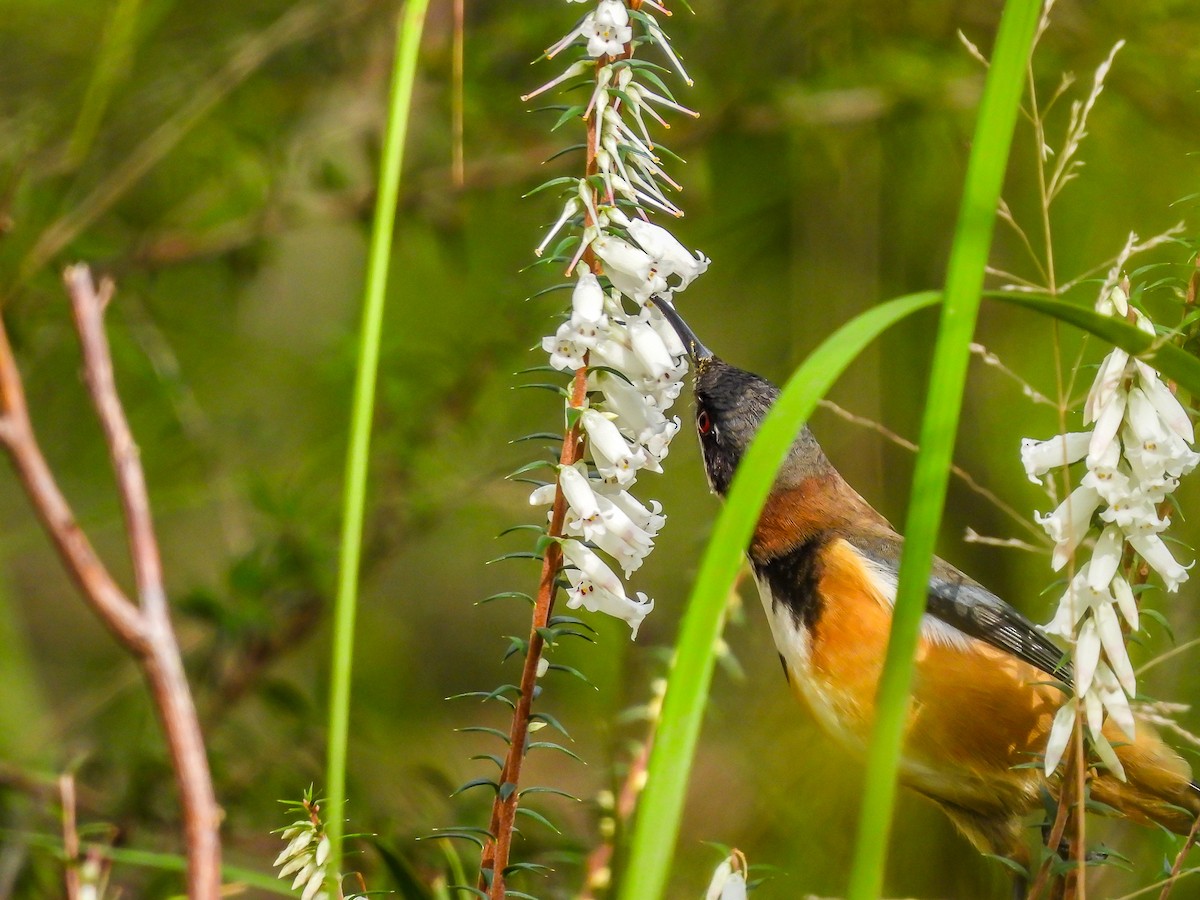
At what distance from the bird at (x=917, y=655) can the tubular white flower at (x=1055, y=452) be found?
0.62m

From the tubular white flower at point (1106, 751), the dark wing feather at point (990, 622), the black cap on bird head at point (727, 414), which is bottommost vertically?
the tubular white flower at point (1106, 751)

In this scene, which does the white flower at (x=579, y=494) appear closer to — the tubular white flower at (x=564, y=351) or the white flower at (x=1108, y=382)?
the tubular white flower at (x=564, y=351)

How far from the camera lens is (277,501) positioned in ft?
8.53

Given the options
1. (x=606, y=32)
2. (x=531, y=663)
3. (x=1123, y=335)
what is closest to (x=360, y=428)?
(x=531, y=663)

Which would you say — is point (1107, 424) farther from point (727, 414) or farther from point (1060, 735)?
point (727, 414)

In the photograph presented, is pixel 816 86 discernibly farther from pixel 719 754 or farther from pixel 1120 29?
pixel 719 754

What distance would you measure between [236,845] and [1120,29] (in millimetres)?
2686

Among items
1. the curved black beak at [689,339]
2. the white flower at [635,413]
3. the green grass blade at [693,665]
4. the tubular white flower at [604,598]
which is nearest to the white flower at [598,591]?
the tubular white flower at [604,598]

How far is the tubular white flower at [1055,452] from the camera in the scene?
110 cm

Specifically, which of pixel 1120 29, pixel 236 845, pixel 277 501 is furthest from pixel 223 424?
pixel 1120 29

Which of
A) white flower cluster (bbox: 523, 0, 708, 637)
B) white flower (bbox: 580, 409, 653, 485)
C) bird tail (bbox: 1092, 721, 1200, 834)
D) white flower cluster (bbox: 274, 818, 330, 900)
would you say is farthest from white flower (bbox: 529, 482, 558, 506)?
bird tail (bbox: 1092, 721, 1200, 834)

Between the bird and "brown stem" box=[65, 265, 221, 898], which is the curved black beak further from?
"brown stem" box=[65, 265, 221, 898]

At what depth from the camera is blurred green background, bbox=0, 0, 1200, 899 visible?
2574 millimetres

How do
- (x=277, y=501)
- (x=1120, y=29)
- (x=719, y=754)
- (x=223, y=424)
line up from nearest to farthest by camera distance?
(x=277, y=501) < (x=1120, y=29) < (x=223, y=424) < (x=719, y=754)
